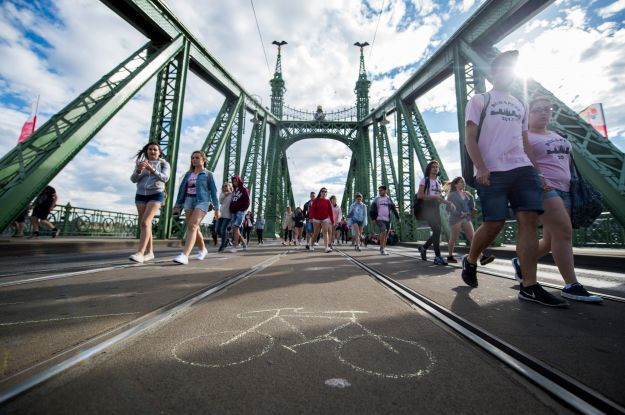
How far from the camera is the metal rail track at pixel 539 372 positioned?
2.84 ft

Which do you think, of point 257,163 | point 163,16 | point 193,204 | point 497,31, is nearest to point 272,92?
point 257,163

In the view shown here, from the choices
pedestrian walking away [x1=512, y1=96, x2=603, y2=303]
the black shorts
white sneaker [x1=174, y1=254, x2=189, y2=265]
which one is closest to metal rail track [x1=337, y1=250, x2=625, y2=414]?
pedestrian walking away [x1=512, y1=96, x2=603, y2=303]

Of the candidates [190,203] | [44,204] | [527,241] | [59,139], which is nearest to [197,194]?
[190,203]

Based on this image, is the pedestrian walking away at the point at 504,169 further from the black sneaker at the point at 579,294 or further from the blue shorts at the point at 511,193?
the black sneaker at the point at 579,294

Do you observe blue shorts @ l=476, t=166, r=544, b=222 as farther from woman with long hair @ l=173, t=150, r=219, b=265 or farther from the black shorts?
the black shorts

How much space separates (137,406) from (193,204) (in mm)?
4933

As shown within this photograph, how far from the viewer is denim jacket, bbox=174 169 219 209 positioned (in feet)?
17.5

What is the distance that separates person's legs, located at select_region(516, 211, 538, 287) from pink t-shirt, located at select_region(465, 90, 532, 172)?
452mm

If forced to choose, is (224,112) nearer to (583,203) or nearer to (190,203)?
(190,203)

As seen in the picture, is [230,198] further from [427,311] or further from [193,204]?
[427,311]

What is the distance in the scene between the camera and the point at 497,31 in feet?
31.5

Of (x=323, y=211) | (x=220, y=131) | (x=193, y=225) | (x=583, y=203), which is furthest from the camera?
(x=220, y=131)

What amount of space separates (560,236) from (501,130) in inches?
43.0

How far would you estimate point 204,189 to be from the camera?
539 centimetres
